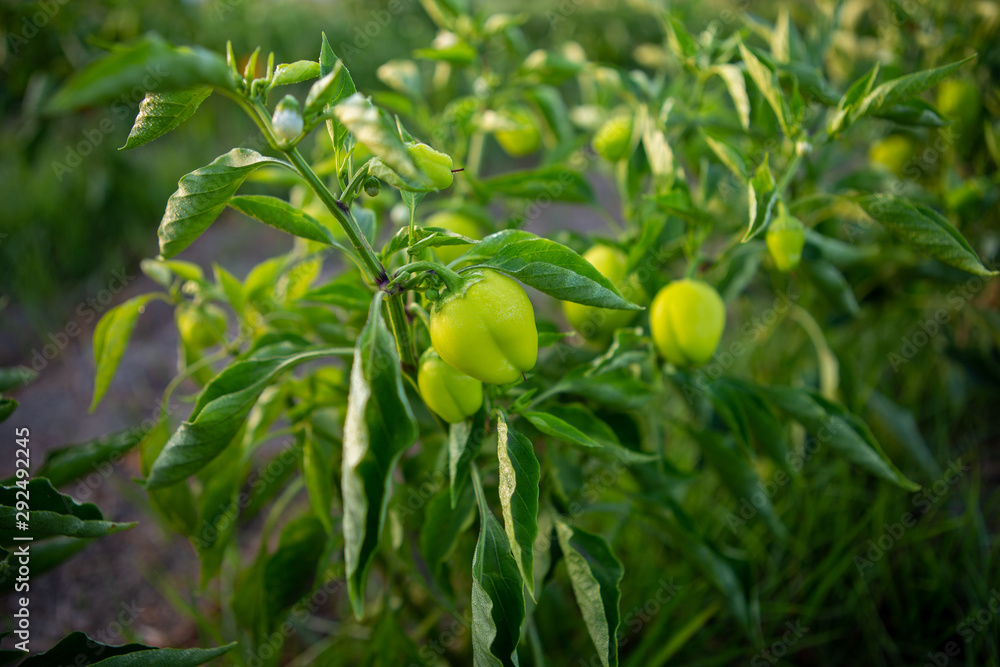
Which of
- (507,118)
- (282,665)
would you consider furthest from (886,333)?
(282,665)

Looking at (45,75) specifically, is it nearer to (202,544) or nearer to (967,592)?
(202,544)

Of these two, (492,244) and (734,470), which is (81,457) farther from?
(734,470)

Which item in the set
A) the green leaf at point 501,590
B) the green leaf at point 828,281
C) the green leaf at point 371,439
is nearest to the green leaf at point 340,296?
the green leaf at point 371,439

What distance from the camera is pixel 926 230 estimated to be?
742 mm

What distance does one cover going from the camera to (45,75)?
6.23ft

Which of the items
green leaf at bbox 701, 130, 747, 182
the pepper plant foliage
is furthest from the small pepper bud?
green leaf at bbox 701, 130, 747, 182

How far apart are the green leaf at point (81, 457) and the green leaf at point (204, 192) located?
1.57 ft

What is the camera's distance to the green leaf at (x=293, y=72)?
0.61m

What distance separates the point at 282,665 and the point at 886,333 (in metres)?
1.98

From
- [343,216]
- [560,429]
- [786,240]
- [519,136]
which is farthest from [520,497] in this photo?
[519,136]

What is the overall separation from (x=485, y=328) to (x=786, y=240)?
412 millimetres

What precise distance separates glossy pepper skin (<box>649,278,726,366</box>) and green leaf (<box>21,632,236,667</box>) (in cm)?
64

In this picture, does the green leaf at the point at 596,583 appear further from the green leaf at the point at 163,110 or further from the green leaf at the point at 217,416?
the green leaf at the point at 163,110

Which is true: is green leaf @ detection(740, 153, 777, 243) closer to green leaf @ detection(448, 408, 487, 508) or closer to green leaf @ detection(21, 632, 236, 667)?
green leaf @ detection(448, 408, 487, 508)
